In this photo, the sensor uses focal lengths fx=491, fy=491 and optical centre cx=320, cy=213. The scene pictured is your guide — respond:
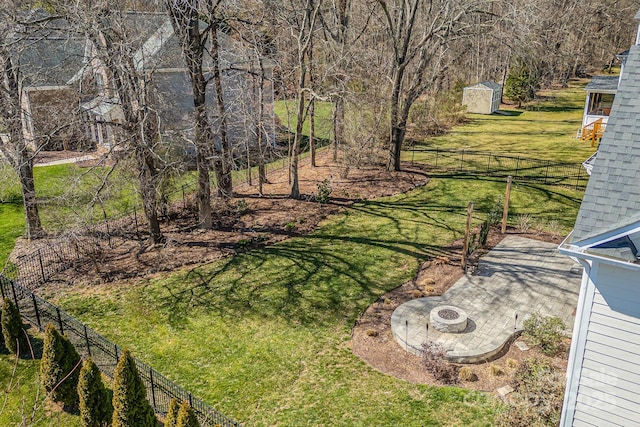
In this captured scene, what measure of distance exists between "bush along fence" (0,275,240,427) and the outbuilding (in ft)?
125

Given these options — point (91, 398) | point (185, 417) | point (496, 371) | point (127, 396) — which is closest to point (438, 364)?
point (496, 371)

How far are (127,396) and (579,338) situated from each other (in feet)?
24.4

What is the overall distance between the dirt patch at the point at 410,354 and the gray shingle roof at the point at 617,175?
4.50 meters

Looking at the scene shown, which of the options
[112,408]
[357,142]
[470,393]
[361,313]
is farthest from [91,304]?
[357,142]

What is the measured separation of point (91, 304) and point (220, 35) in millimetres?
18683

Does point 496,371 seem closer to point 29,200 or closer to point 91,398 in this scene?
point 91,398

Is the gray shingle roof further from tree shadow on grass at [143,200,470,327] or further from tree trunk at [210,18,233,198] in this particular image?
tree trunk at [210,18,233,198]

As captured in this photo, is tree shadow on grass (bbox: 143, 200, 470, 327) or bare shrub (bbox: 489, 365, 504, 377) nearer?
bare shrub (bbox: 489, 365, 504, 377)

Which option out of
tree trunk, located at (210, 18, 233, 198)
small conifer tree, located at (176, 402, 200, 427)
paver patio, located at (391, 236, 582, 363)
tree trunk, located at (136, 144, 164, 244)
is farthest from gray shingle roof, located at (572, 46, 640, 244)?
tree trunk, located at (210, 18, 233, 198)

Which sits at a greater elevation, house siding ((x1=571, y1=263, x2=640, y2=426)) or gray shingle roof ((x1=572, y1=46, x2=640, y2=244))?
gray shingle roof ((x1=572, y1=46, x2=640, y2=244))

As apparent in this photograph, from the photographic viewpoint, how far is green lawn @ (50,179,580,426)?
9695 mm

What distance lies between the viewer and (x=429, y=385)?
10195 mm

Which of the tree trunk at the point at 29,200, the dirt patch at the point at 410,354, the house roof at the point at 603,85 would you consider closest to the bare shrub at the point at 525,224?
the dirt patch at the point at 410,354

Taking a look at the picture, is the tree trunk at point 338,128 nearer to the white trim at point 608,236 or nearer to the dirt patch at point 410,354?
the dirt patch at point 410,354
